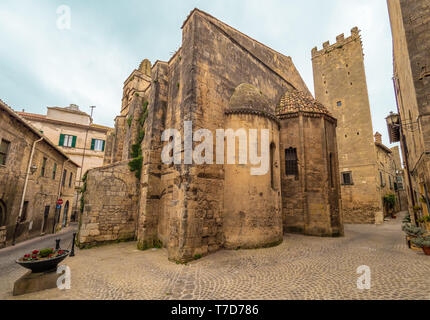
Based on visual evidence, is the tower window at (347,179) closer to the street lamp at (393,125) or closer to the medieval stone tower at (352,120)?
the medieval stone tower at (352,120)

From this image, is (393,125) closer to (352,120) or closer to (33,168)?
(352,120)

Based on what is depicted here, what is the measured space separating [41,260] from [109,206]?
17.9 ft

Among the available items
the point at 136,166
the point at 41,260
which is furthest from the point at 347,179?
the point at 41,260

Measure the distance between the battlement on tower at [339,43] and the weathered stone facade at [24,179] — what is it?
26.8 metres

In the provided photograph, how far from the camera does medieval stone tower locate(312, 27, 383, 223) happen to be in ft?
58.9

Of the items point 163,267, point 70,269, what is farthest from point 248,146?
point 70,269

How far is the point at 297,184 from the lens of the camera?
452 inches

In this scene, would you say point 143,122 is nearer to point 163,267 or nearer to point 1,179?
point 1,179

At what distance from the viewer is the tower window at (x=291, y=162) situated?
465 inches

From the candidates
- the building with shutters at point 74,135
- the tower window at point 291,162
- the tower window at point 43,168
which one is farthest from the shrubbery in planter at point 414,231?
the building with shutters at point 74,135

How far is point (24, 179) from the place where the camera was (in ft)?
36.7

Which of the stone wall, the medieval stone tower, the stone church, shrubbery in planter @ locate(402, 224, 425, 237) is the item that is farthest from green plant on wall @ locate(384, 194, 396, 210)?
the stone wall

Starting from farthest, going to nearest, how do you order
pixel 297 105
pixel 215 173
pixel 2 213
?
1. pixel 297 105
2. pixel 2 213
3. pixel 215 173
